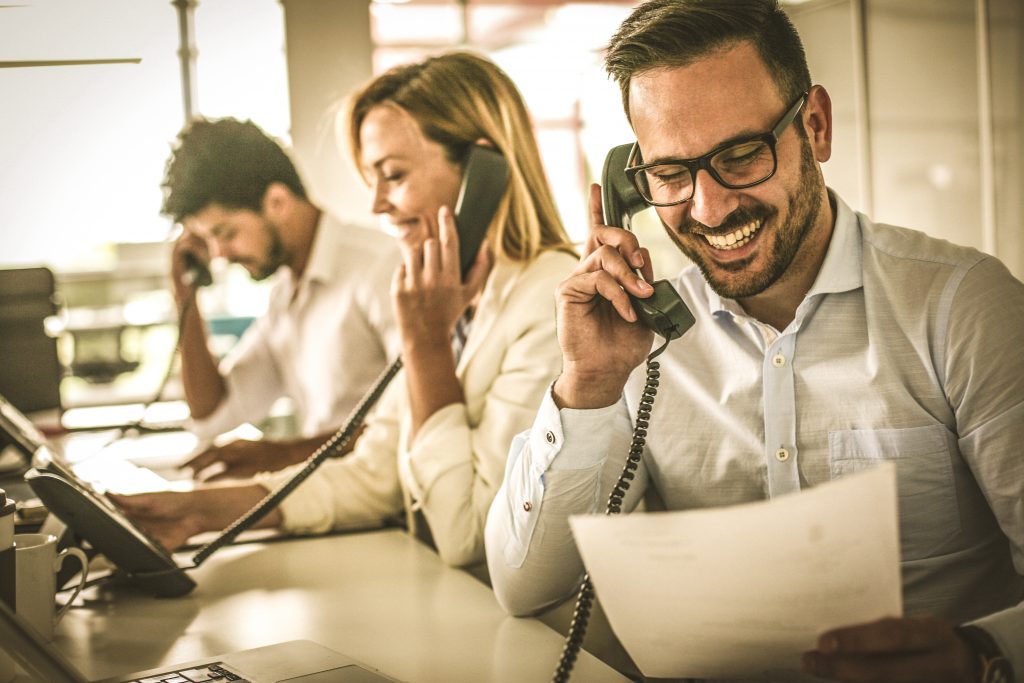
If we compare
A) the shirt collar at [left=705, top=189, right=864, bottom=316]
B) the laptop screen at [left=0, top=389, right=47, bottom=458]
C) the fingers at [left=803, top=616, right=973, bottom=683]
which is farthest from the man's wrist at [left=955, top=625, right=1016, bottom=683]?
the laptop screen at [left=0, top=389, right=47, bottom=458]

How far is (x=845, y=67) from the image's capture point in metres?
2.90

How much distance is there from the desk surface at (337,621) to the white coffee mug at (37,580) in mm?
37

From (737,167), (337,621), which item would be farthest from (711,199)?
(337,621)

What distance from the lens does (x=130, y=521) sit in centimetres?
124

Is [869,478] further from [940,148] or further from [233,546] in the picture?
[940,148]

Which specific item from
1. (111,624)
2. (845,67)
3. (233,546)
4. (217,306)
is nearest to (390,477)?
(233,546)

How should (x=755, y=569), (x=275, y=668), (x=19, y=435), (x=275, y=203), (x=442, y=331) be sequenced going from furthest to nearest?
(x=275, y=203) → (x=442, y=331) → (x=19, y=435) → (x=275, y=668) → (x=755, y=569)

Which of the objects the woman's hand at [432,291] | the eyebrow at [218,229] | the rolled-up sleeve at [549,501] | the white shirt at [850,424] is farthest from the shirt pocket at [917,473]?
the eyebrow at [218,229]

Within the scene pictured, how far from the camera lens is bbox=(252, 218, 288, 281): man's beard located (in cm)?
254

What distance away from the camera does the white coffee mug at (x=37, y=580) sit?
1.01 meters

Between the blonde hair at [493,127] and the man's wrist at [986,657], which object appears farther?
the blonde hair at [493,127]

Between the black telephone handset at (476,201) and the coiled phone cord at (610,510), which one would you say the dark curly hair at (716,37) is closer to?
the coiled phone cord at (610,510)

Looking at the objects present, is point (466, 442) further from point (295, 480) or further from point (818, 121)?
point (818, 121)

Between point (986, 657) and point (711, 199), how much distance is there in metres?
0.53
